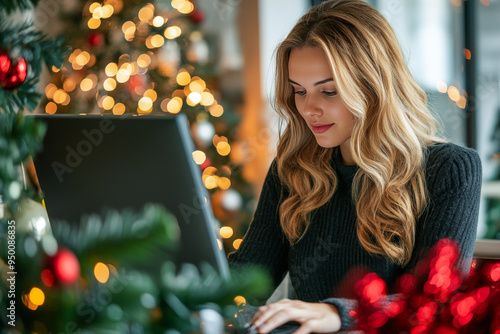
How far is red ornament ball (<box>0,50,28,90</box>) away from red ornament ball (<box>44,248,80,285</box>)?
11.3 inches

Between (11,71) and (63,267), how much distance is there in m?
0.31

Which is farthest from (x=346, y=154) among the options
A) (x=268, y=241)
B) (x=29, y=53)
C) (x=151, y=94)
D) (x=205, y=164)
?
(x=151, y=94)

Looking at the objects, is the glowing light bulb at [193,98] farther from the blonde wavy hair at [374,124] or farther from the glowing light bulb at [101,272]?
the glowing light bulb at [101,272]

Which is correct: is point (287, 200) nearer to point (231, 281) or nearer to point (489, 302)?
point (489, 302)

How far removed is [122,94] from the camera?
113 inches

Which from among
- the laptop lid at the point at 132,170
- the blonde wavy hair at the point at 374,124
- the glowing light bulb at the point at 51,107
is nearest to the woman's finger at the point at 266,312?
the laptop lid at the point at 132,170

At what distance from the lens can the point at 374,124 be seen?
147 cm

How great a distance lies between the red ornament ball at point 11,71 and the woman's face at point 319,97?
0.94m

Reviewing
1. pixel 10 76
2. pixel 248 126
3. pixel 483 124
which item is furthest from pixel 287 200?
pixel 483 124

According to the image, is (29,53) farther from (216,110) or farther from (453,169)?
(216,110)

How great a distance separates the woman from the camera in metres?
1.37

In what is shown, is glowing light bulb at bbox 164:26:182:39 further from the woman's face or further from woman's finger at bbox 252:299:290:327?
woman's finger at bbox 252:299:290:327

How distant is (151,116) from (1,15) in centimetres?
28

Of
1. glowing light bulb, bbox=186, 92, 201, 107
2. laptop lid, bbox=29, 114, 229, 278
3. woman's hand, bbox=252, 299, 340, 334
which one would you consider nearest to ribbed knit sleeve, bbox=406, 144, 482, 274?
woman's hand, bbox=252, 299, 340, 334
